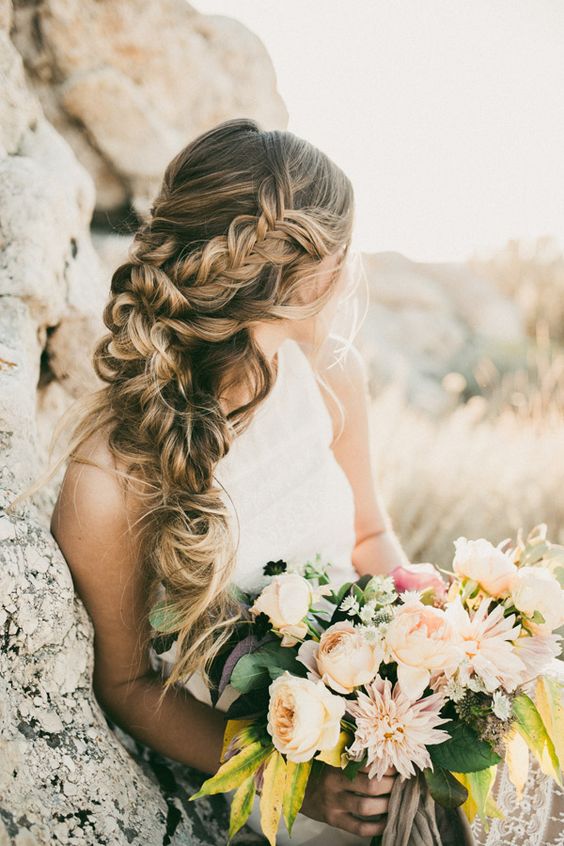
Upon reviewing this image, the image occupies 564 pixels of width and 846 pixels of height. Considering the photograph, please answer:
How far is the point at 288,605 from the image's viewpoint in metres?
1.42

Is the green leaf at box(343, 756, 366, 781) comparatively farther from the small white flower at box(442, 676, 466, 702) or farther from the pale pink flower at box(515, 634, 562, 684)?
the pale pink flower at box(515, 634, 562, 684)

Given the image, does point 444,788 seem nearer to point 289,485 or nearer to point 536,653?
point 536,653

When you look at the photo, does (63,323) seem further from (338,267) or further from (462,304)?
(462,304)

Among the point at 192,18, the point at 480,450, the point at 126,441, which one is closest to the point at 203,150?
the point at 126,441

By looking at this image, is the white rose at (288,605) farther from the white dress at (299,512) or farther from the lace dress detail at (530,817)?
the lace dress detail at (530,817)

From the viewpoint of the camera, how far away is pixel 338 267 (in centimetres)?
178

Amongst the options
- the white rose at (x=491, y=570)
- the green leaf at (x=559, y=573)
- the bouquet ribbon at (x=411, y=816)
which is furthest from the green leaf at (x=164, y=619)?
the green leaf at (x=559, y=573)

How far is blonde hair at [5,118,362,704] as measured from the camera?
5.24ft

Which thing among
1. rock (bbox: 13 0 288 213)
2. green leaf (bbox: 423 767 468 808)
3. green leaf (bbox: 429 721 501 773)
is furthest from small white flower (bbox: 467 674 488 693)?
rock (bbox: 13 0 288 213)

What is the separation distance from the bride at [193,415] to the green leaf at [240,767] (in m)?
0.20

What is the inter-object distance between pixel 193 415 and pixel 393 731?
880 millimetres

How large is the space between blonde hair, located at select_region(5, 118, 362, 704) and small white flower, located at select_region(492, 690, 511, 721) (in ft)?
2.04

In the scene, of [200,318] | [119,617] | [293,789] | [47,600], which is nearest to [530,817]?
[293,789]

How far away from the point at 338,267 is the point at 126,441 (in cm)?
75
